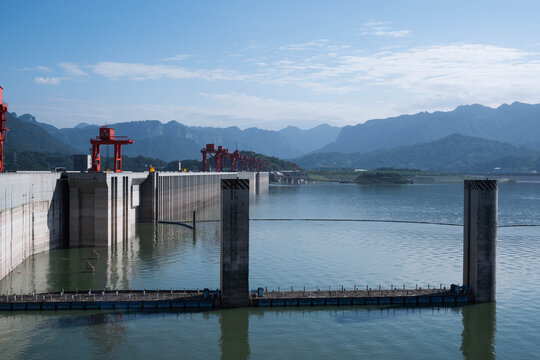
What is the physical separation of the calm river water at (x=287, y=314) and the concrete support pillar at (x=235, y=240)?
1566 millimetres

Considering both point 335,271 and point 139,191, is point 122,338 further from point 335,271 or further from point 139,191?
point 139,191

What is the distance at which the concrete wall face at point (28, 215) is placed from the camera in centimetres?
3932

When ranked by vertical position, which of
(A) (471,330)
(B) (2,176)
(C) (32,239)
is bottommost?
(A) (471,330)

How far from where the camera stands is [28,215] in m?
45.4

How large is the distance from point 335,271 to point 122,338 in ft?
76.2

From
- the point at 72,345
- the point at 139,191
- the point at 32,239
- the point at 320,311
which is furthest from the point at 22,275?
the point at 139,191

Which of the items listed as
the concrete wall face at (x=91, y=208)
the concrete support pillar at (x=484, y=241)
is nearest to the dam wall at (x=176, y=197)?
the concrete wall face at (x=91, y=208)

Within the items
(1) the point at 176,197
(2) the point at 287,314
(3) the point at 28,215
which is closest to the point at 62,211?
(3) the point at 28,215

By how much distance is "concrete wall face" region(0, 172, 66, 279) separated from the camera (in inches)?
1548

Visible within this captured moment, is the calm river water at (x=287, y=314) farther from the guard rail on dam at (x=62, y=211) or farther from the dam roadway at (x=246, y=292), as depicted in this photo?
the guard rail on dam at (x=62, y=211)

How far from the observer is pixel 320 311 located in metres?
33.7

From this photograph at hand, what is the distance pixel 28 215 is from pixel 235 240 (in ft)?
79.9

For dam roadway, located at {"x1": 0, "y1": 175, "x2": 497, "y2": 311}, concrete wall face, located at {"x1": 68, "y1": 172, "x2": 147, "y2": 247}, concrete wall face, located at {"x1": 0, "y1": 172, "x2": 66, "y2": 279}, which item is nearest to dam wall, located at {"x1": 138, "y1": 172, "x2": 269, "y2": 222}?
concrete wall face, located at {"x1": 68, "y1": 172, "x2": 147, "y2": 247}

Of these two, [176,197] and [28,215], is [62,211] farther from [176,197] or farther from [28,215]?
[176,197]
